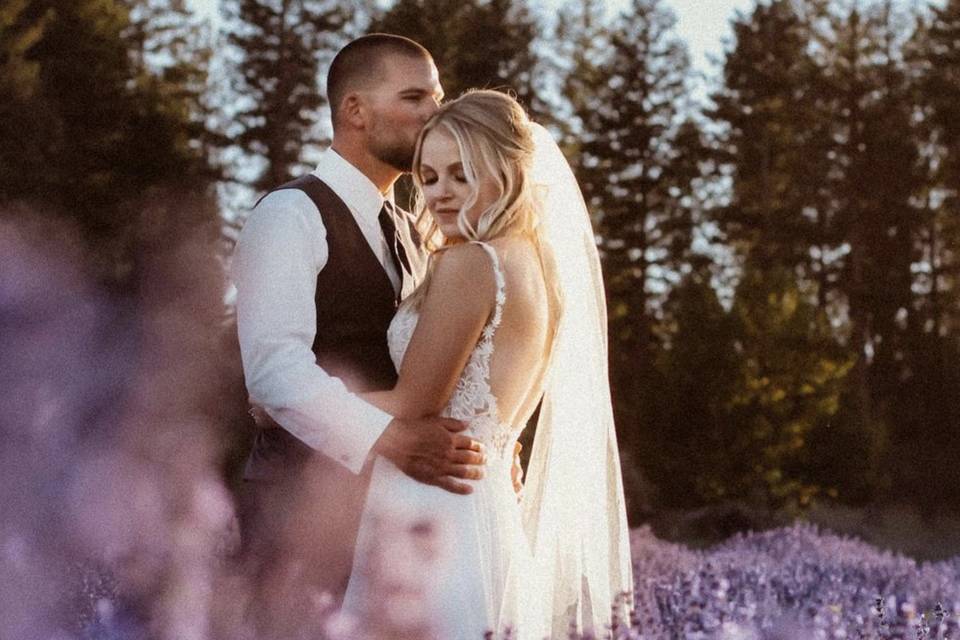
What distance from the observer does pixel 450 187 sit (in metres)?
4.59

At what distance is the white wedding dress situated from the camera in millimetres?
4316

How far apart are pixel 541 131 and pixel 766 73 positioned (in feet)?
117

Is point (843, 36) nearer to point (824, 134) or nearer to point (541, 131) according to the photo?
point (824, 134)

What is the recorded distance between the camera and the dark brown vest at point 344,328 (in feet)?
15.8

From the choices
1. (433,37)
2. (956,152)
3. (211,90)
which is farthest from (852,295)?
(211,90)

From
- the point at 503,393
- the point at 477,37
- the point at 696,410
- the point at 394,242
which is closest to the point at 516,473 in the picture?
the point at 503,393

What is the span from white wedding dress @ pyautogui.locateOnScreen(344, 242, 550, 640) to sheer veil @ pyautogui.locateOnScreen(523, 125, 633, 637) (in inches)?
15.5

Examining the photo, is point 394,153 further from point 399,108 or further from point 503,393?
point 503,393

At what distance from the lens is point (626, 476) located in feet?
64.6

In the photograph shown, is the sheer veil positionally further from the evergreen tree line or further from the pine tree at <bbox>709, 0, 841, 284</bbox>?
the pine tree at <bbox>709, 0, 841, 284</bbox>

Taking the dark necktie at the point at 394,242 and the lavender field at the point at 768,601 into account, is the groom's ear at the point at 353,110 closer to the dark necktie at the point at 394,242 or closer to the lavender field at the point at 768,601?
the dark necktie at the point at 394,242

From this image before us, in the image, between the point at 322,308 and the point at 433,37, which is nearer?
the point at 322,308

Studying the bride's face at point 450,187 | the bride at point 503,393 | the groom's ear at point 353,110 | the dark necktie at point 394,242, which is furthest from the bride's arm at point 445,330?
the groom's ear at point 353,110

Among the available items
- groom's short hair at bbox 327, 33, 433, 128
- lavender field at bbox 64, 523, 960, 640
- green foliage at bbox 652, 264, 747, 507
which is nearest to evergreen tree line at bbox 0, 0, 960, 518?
green foliage at bbox 652, 264, 747, 507
